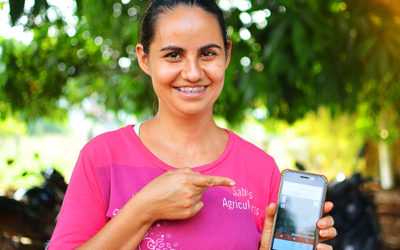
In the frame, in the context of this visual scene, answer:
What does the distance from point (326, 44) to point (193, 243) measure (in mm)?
2214

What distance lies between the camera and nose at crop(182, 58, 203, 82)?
1.50 metres

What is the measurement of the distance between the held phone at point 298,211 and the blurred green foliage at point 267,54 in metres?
0.78

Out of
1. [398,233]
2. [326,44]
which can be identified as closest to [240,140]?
[326,44]

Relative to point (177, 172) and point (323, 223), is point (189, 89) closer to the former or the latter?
point (177, 172)

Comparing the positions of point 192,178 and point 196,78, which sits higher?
point 196,78

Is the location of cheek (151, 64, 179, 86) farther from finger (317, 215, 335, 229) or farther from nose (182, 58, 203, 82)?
finger (317, 215, 335, 229)

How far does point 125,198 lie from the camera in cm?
146

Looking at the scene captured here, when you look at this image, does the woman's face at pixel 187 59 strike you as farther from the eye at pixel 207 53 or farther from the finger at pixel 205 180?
the finger at pixel 205 180

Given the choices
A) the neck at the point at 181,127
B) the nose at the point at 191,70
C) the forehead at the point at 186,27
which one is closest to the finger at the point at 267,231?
the neck at the point at 181,127

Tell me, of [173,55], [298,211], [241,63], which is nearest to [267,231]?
[298,211]

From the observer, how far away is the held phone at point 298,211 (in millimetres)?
1501

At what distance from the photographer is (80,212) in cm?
138

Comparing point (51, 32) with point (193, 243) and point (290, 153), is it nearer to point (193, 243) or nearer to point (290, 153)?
point (193, 243)

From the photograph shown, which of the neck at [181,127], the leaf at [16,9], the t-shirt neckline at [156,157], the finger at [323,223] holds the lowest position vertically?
the finger at [323,223]
